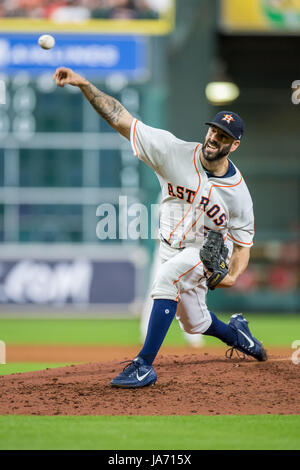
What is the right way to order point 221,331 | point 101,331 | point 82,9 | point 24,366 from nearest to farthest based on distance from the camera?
point 221,331 → point 24,366 → point 101,331 → point 82,9

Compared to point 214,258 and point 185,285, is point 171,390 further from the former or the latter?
point 214,258

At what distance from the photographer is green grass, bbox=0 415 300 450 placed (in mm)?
3537

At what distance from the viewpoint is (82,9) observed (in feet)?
42.7

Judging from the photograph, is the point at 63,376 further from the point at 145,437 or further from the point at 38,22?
the point at 38,22

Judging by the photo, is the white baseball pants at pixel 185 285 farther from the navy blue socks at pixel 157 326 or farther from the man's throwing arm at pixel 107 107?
the man's throwing arm at pixel 107 107

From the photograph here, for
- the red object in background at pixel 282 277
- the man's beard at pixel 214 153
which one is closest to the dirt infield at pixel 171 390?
the man's beard at pixel 214 153

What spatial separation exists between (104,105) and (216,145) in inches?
28.6

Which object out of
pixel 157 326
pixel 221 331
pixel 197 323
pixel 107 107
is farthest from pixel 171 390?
pixel 107 107

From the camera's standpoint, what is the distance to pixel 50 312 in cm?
1272

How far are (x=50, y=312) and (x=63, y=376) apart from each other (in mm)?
7615

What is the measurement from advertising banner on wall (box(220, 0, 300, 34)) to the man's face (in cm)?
892

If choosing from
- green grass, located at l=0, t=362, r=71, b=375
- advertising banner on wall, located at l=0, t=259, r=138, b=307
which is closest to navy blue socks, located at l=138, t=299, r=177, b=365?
green grass, located at l=0, t=362, r=71, b=375

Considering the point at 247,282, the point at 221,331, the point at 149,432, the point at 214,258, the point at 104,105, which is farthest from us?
the point at 247,282

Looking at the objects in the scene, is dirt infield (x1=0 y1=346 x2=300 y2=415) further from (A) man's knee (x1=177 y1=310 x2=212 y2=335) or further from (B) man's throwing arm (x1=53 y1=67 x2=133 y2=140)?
(B) man's throwing arm (x1=53 y1=67 x2=133 y2=140)
